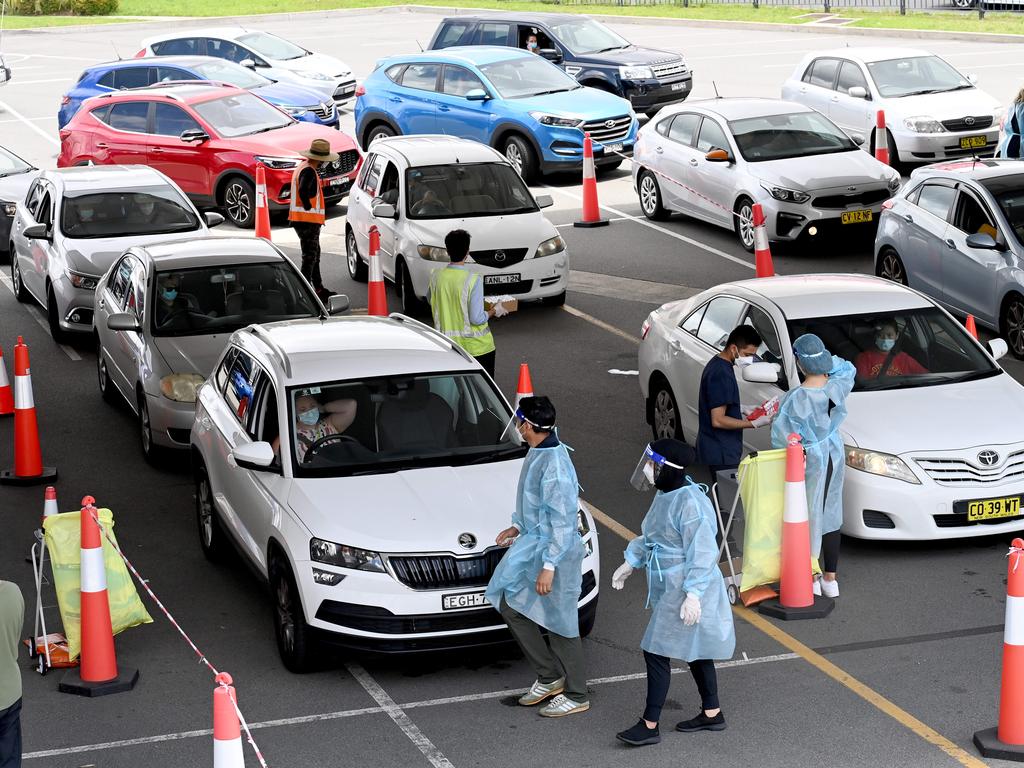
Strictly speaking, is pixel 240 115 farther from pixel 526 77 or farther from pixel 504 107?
pixel 526 77

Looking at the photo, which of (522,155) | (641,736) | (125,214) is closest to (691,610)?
(641,736)

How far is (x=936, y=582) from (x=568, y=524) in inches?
120

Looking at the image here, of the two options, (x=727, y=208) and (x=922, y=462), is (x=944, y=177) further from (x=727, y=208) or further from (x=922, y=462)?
(x=922, y=462)

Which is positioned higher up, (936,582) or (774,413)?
(774,413)

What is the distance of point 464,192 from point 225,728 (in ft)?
39.6

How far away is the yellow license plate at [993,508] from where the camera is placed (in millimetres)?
10023

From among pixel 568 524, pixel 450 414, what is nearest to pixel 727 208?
pixel 450 414

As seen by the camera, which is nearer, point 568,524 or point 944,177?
point 568,524

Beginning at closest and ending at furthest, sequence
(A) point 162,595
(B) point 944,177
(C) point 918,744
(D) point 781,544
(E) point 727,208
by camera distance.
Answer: (C) point 918,744 < (D) point 781,544 < (A) point 162,595 < (B) point 944,177 < (E) point 727,208

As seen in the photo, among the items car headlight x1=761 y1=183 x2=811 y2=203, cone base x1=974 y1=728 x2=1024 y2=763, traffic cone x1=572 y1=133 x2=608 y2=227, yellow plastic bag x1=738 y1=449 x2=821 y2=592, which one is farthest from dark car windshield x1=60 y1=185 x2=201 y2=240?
cone base x1=974 y1=728 x2=1024 y2=763

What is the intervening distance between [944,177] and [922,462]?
649 cm

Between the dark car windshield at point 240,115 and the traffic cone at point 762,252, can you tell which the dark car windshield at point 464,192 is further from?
the dark car windshield at point 240,115

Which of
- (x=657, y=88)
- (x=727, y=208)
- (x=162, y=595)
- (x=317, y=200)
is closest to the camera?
(x=162, y=595)

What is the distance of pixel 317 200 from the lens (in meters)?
17.5
